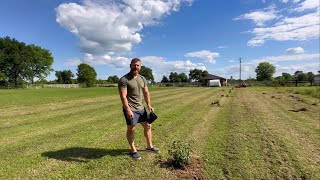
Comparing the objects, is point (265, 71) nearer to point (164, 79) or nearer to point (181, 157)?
point (164, 79)

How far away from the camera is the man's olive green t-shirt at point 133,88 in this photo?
5.45 meters

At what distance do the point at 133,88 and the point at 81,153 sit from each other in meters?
1.94

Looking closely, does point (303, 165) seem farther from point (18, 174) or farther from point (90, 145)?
point (18, 174)

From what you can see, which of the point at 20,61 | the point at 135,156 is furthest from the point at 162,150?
the point at 20,61

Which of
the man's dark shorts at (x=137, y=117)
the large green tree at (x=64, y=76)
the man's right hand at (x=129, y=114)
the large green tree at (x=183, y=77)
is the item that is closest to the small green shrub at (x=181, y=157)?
the man's dark shorts at (x=137, y=117)

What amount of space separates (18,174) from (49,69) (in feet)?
315

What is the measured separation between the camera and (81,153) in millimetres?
6090

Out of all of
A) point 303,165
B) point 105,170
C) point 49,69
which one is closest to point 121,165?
point 105,170

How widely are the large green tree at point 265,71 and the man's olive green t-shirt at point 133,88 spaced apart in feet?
376

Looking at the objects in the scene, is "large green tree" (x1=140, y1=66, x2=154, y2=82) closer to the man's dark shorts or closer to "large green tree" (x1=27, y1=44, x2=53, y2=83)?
"large green tree" (x1=27, y1=44, x2=53, y2=83)

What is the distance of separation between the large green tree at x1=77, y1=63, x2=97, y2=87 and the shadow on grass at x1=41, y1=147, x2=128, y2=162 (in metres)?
108

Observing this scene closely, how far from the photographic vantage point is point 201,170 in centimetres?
514

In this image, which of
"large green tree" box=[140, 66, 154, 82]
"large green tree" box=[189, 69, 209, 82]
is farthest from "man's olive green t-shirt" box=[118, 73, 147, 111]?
"large green tree" box=[189, 69, 209, 82]

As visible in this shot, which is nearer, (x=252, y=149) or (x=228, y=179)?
(x=228, y=179)
